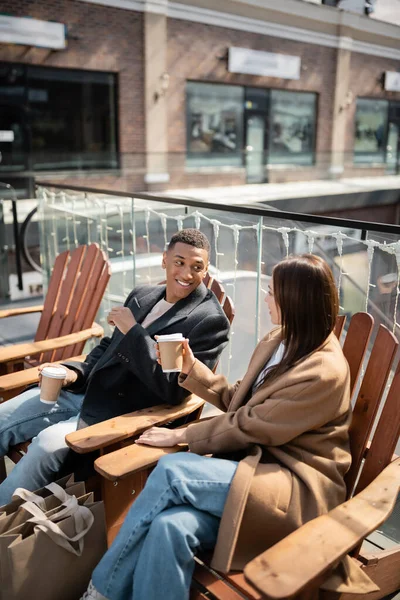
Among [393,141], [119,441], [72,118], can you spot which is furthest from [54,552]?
[393,141]

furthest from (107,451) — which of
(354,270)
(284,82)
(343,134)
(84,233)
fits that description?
(343,134)

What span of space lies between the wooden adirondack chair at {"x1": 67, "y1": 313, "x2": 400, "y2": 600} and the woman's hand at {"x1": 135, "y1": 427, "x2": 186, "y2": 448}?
0.09ft

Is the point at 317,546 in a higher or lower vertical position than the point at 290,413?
lower

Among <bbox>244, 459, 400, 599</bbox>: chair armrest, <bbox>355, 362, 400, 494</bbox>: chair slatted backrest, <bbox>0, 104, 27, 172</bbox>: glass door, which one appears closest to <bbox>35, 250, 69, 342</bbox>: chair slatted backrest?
<bbox>355, 362, 400, 494</bbox>: chair slatted backrest

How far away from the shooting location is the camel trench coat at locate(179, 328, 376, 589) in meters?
1.69

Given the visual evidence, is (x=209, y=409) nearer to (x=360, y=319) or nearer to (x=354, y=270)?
(x=354, y=270)

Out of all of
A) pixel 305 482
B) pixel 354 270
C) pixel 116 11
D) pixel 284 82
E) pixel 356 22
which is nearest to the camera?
pixel 305 482

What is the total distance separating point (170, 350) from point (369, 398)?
73 centimetres

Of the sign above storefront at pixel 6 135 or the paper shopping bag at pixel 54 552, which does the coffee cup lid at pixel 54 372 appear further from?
the sign above storefront at pixel 6 135

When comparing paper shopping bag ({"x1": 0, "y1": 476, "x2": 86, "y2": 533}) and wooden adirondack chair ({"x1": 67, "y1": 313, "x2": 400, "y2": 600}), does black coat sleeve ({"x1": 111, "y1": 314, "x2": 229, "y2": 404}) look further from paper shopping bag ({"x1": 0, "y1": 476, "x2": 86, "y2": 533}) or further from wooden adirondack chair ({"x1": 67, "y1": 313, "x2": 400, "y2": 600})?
paper shopping bag ({"x1": 0, "y1": 476, "x2": 86, "y2": 533})

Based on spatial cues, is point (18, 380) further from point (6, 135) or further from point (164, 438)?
point (6, 135)

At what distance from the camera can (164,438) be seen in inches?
81.3

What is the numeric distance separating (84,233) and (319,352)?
12.1ft

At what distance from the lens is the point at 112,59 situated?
12766 mm
